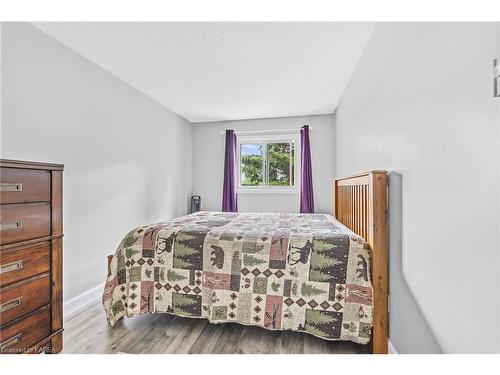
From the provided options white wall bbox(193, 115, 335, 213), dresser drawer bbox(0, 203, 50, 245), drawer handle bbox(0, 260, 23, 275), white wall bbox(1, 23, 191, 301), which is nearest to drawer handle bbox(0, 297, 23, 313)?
drawer handle bbox(0, 260, 23, 275)

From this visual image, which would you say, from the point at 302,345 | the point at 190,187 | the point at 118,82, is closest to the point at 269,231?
the point at 302,345

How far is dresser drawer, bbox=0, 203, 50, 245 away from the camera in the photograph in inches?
47.9

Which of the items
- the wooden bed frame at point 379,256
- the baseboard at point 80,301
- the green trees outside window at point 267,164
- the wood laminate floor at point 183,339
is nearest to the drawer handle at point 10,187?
the wood laminate floor at point 183,339

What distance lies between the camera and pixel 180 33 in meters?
2.03

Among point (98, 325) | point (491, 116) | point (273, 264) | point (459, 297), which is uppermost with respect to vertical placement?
point (491, 116)

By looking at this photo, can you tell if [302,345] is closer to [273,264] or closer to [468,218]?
[273,264]

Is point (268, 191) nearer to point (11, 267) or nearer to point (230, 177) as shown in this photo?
point (230, 177)

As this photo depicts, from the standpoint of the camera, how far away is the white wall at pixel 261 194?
431 centimetres

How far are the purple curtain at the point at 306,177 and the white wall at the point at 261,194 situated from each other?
0.33 ft

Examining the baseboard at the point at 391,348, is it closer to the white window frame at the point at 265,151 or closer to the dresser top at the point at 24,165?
the dresser top at the point at 24,165

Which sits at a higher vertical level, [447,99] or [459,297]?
[447,99]

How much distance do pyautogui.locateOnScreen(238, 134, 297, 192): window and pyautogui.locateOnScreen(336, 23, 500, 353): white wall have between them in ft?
9.15
